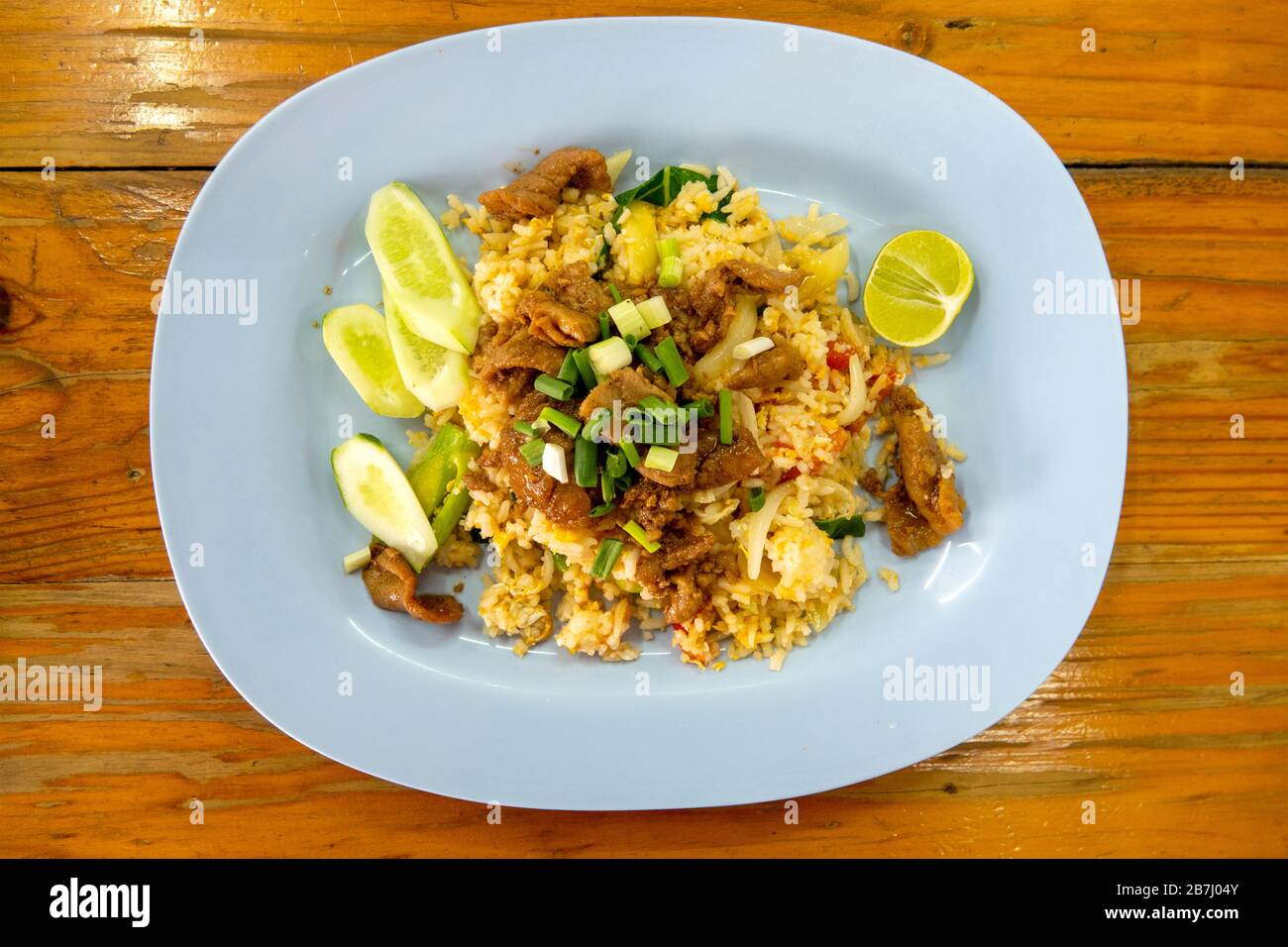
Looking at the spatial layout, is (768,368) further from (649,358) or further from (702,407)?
(649,358)

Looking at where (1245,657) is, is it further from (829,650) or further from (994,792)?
(829,650)

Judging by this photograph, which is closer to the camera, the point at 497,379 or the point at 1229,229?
the point at 497,379

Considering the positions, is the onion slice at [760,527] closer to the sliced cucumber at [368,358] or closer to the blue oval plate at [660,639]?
the blue oval plate at [660,639]

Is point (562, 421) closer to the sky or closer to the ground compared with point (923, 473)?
closer to the sky

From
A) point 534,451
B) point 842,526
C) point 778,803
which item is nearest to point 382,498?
point 534,451
